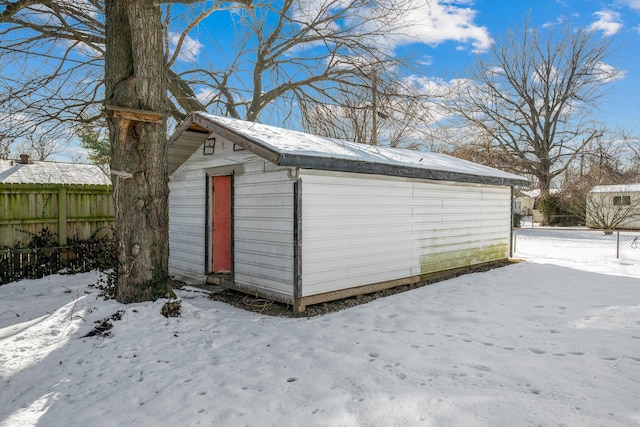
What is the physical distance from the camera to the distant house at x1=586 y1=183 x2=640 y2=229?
72.1 ft

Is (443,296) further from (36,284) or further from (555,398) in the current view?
(36,284)

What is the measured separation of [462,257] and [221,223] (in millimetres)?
5243

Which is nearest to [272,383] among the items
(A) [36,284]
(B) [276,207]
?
(B) [276,207]

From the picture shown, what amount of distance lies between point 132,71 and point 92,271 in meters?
5.24

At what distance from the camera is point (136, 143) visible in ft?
16.9

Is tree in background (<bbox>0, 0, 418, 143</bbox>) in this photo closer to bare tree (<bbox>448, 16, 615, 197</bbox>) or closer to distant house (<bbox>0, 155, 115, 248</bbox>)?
distant house (<bbox>0, 155, 115, 248</bbox>)

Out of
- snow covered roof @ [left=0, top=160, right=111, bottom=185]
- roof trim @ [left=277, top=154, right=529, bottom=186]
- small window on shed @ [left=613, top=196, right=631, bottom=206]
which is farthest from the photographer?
small window on shed @ [left=613, top=196, right=631, bottom=206]

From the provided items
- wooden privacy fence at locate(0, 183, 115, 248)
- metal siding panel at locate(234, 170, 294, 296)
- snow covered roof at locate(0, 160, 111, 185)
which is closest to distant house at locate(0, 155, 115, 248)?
wooden privacy fence at locate(0, 183, 115, 248)

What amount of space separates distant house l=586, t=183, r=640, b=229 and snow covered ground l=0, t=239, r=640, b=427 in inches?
790

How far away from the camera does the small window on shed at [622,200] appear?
905 inches

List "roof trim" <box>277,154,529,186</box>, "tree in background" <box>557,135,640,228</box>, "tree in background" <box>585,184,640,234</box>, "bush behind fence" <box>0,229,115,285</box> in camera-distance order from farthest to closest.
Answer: "tree in background" <box>557,135,640,228</box>, "tree in background" <box>585,184,640,234</box>, "bush behind fence" <box>0,229,115,285</box>, "roof trim" <box>277,154,529,186</box>

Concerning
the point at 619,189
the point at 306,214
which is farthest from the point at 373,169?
the point at 619,189

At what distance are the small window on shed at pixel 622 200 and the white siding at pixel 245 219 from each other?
25064 millimetres

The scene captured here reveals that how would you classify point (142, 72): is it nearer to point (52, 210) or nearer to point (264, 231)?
point (264, 231)
